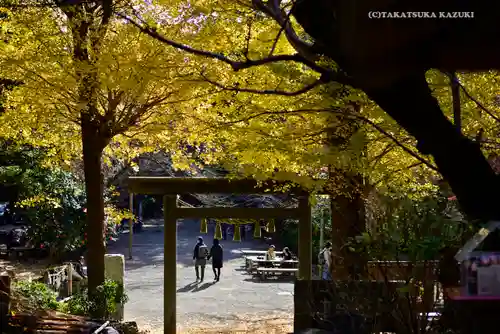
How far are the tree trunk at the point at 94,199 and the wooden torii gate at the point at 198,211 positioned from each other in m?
0.60

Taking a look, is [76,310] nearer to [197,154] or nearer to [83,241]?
[197,154]

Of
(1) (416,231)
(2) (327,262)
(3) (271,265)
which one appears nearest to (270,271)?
(3) (271,265)

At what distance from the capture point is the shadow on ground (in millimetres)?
20341

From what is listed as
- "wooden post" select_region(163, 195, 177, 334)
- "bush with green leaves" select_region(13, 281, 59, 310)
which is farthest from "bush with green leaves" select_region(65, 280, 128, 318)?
"wooden post" select_region(163, 195, 177, 334)

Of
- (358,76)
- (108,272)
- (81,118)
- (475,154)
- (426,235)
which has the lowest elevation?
(108,272)

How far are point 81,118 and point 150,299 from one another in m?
6.28

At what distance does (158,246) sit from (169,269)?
15.5 m

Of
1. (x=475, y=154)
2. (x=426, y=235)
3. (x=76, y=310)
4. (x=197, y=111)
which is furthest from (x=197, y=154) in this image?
(x=475, y=154)

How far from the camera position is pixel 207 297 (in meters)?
13.6

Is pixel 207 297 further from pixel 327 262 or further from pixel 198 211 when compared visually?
pixel 198 211

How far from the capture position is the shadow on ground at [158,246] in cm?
2034

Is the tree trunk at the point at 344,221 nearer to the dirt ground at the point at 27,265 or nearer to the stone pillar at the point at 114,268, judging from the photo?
the stone pillar at the point at 114,268

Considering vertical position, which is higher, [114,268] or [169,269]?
[169,269]

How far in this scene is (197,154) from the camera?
10516 mm
